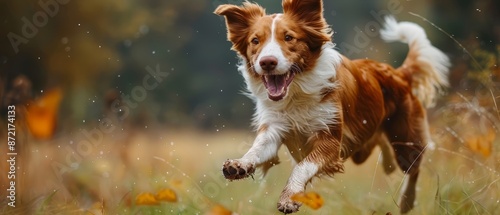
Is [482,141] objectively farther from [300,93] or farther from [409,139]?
[300,93]

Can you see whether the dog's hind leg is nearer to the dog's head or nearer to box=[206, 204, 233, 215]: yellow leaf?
the dog's head

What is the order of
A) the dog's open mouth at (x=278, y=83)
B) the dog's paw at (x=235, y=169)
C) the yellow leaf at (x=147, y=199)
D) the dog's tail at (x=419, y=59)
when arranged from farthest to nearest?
the dog's tail at (x=419, y=59) < the yellow leaf at (x=147, y=199) < the dog's open mouth at (x=278, y=83) < the dog's paw at (x=235, y=169)

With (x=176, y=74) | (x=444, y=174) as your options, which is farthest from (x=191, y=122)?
(x=444, y=174)

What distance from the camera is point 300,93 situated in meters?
4.34

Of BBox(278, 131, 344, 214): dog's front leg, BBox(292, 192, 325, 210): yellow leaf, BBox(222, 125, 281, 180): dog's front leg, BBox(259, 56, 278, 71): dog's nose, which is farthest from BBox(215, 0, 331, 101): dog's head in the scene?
BBox(292, 192, 325, 210): yellow leaf

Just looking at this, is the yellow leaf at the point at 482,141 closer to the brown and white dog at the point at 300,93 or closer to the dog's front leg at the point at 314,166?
the brown and white dog at the point at 300,93

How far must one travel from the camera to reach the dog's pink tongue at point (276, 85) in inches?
166

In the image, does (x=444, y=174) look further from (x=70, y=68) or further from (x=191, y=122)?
(x=70, y=68)

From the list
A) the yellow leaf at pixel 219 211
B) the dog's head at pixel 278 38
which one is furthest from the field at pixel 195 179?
the dog's head at pixel 278 38

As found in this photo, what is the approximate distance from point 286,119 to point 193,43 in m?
1.03

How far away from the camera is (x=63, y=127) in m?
5.12

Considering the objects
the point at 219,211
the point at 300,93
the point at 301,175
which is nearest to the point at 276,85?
the point at 300,93

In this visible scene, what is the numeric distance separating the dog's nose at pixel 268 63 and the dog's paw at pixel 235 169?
502mm

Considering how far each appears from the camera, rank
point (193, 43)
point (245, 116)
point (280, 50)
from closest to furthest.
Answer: point (280, 50), point (245, 116), point (193, 43)
